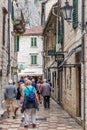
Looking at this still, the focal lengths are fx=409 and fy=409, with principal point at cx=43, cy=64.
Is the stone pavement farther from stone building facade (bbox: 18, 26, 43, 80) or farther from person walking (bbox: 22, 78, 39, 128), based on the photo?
stone building facade (bbox: 18, 26, 43, 80)

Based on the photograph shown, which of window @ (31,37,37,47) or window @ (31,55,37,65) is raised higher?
window @ (31,37,37,47)

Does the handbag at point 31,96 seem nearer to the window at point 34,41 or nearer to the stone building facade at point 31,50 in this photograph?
the stone building facade at point 31,50

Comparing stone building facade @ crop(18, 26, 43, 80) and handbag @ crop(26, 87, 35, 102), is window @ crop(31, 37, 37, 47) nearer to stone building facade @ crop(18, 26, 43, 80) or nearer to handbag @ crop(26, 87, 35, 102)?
stone building facade @ crop(18, 26, 43, 80)

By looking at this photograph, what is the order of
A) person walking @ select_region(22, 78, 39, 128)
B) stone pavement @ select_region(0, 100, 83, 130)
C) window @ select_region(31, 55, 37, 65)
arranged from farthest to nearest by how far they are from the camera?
window @ select_region(31, 55, 37, 65) → person walking @ select_region(22, 78, 39, 128) → stone pavement @ select_region(0, 100, 83, 130)

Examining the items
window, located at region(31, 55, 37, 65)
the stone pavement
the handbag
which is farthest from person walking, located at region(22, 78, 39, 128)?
window, located at region(31, 55, 37, 65)

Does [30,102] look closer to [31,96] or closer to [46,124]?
[31,96]

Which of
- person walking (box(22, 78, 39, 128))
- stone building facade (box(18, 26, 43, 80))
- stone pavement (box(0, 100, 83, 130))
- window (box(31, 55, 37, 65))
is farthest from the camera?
window (box(31, 55, 37, 65))

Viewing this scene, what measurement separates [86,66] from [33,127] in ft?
9.01

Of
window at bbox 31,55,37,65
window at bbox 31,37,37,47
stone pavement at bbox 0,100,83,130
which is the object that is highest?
window at bbox 31,37,37,47

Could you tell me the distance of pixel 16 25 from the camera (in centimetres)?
2775

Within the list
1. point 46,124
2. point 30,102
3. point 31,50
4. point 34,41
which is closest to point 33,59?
point 31,50

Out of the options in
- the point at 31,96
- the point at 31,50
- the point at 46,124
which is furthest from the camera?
the point at 31,50

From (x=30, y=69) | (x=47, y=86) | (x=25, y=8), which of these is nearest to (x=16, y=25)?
(x=47, y=86)

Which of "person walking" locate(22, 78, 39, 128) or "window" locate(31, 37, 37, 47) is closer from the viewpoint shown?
"person walking" locate(22, 78, 39, 128)
